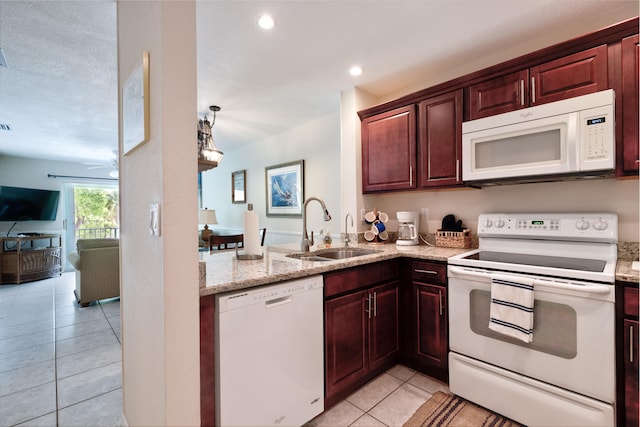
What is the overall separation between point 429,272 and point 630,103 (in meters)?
1.45

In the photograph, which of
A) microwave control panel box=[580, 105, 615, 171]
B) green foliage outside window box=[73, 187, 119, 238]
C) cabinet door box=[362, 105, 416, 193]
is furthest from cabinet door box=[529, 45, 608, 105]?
green foliage outside window box=[73, 187, 119, 238]

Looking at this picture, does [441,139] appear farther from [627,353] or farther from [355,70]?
[627,353]

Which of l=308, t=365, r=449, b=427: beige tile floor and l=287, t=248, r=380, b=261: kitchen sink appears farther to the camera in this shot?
l=287, t=248, r=380, b=261: kitchen sink

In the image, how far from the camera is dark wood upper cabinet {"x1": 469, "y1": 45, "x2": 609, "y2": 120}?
67.9 inches

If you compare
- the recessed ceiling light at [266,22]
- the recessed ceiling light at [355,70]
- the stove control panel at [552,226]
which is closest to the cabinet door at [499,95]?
the stove control panel at [552,226]

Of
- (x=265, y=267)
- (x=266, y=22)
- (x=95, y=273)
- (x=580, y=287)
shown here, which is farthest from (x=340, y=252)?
(x=95, y=273)

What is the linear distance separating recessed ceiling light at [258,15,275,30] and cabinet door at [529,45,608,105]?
5.59 ft

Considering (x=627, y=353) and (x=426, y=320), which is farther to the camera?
(x=426, y=320)

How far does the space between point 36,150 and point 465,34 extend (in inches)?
267

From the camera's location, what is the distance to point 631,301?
1395 millimetres

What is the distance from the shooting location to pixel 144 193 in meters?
1.21

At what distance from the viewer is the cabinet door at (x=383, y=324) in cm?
202

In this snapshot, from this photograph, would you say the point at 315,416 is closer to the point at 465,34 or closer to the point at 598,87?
the point at 598,87

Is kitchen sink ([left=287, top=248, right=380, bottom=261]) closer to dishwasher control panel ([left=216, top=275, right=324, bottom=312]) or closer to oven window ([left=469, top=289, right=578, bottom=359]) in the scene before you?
dishwasher control panel ([left=216, top=275, right=324, bottom=312])
